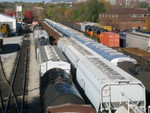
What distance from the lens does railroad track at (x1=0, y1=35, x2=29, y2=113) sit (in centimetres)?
1509

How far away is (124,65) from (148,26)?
115 feet

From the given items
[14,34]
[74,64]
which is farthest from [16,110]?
[14,34]

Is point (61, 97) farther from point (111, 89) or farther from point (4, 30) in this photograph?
point (4, 30)

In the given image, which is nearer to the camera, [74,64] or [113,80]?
[113,80]

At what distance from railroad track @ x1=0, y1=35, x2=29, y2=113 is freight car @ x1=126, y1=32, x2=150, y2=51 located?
10.6 metres

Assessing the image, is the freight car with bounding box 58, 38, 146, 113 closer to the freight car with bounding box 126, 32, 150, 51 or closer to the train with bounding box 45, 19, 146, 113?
the train with bounding box 45, 19, 146, 113

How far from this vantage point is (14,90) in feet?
60.7

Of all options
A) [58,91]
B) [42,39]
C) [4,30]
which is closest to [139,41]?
[42,39]

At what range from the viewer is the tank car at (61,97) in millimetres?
9594

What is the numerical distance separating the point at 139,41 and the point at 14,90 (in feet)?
43.6

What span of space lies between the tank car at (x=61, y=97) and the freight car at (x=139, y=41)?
1367cm

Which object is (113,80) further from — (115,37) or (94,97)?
(115,37)

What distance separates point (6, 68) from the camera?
82.3 ft

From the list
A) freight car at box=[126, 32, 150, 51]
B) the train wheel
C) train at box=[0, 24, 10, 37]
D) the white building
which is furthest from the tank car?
the white building
